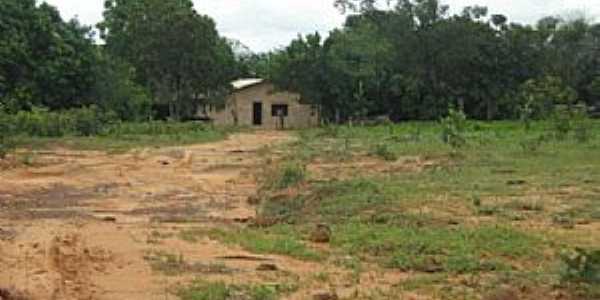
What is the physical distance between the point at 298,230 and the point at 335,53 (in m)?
42.1

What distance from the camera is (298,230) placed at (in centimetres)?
1215

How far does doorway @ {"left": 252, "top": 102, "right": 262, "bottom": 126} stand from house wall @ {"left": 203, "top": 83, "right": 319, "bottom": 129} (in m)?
0.15

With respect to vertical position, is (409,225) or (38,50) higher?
(38,50)

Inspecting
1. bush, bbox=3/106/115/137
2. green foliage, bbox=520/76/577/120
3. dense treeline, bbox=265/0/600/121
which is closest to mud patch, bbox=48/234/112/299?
bush, bbox=3/106/115/137

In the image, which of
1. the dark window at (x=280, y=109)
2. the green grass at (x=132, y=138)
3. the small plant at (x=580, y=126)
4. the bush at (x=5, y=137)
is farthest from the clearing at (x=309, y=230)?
the dark window at (x=280, y=109)

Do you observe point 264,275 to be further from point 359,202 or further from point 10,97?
point 10,97

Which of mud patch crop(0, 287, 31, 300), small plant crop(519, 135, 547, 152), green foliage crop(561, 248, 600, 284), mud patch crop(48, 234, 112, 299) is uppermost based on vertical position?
green foliage crop(561, 248, 600, 284)

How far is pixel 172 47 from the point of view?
51531 mm

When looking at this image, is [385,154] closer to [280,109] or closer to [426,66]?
[426,66]

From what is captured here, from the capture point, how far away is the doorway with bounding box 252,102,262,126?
61062mm

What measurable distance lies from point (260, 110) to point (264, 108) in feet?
1.13

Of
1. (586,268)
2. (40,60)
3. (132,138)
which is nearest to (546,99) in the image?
(132,138)

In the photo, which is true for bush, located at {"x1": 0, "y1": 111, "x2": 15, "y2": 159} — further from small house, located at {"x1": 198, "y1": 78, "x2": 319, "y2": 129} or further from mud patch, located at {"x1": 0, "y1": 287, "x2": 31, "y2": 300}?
small house, located at {"x1": 198, "y1": 78, "x2": 319, "y2": 129}

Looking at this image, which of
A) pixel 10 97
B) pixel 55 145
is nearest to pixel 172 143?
pixel 55 145
